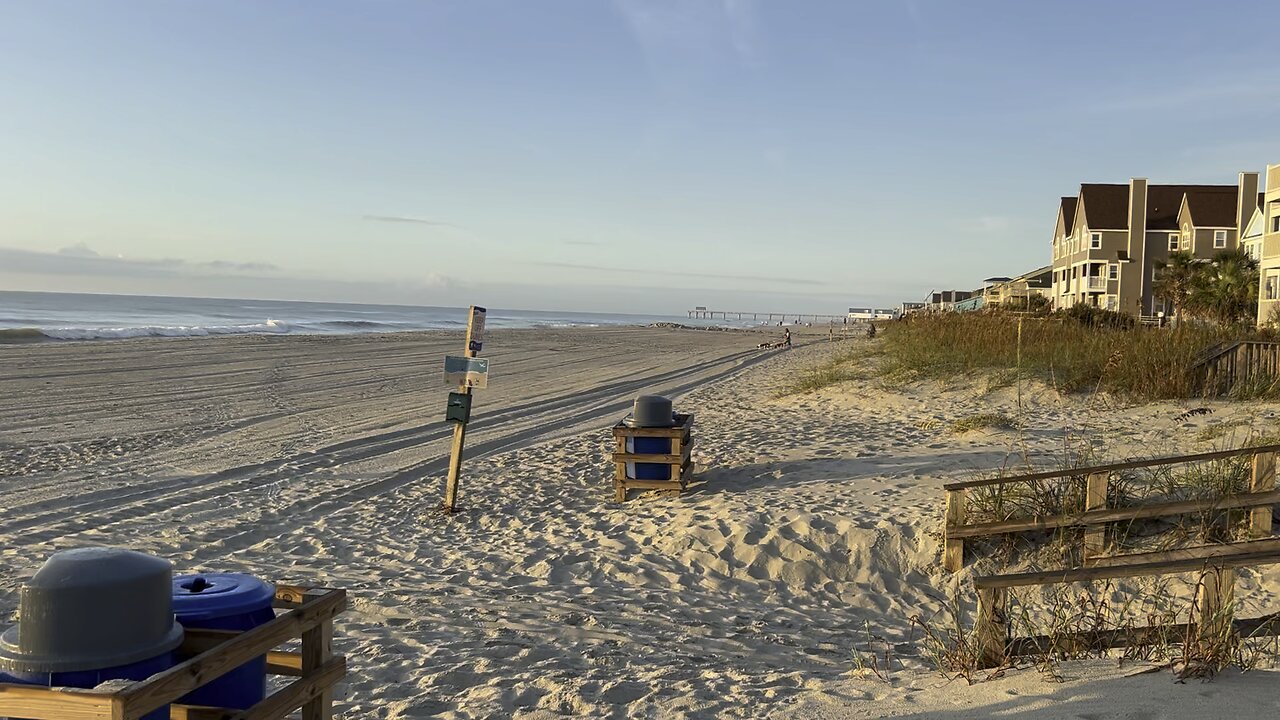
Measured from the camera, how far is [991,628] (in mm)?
4547

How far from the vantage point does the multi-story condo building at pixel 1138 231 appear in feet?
156

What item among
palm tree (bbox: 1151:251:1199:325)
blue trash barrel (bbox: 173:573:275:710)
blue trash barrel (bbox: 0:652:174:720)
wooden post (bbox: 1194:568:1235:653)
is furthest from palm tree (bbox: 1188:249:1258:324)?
blue trash barrel (bbox: 0:652:174:720)

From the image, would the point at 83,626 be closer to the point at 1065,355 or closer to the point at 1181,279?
the point at 1065,355

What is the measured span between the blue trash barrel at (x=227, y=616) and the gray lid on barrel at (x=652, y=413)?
21.0ft

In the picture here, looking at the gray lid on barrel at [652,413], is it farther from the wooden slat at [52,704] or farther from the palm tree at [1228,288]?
the palm tree at [1228,288]

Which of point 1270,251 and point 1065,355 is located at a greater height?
point 1270,251

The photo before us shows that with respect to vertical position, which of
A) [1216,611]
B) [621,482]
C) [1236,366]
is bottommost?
[621,482]

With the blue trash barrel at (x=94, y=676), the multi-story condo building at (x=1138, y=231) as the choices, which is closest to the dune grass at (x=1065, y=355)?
the blue trash barrel at (x=94, y=676)

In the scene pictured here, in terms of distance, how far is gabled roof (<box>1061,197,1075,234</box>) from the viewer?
57688 millimetres

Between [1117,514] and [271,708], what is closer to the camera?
[271,708]

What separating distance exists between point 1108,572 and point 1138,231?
53893 millimetres

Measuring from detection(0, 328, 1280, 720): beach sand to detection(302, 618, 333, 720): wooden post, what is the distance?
993 mm


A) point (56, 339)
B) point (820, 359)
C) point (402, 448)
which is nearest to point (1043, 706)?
point (402, 448)

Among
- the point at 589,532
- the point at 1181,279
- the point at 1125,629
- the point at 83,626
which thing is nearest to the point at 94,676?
the point at 83,626
